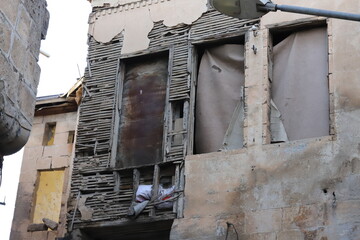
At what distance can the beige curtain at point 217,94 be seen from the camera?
1255 centimetres

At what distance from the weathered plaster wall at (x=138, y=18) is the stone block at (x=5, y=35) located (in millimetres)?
8866

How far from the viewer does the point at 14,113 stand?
4746mm

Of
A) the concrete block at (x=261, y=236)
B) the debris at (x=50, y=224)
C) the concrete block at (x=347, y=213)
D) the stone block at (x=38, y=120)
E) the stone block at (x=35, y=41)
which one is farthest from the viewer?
the stone block at (x=38, y=120)

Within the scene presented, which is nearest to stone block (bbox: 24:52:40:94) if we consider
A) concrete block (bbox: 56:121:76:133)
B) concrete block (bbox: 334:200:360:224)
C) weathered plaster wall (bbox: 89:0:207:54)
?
concrete block (bbox: 334:200:360:224)

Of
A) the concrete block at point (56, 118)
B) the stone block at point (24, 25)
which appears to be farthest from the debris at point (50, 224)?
the stone block at point (24, 25)

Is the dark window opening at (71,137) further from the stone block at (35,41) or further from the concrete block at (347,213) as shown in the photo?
the stone block at (35,41)

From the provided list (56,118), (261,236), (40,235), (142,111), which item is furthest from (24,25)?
(56,118)

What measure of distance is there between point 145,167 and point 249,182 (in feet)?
6.63

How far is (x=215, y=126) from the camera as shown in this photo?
41.3 ft

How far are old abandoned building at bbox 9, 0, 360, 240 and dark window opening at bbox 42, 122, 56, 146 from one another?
2154 millimetres

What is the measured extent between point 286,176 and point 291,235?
0.92 metres

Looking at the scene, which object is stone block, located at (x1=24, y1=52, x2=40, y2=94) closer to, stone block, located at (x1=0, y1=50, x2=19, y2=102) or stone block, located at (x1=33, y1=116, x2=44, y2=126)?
stone block, located at (x1=0, y1=50, x2=19, y2=102)

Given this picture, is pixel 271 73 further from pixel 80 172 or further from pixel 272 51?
pixel 80 172

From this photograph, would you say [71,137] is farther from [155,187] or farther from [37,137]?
[155,187]
